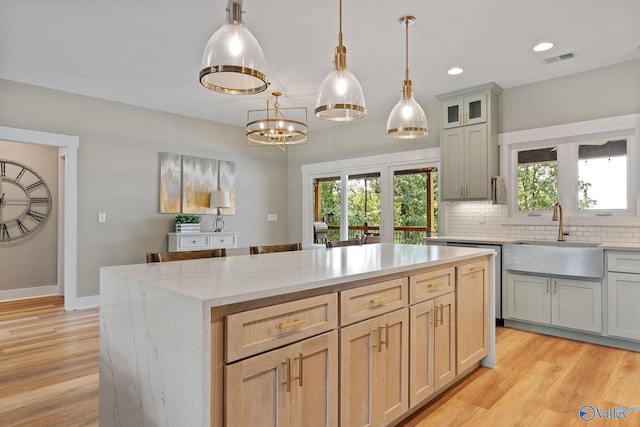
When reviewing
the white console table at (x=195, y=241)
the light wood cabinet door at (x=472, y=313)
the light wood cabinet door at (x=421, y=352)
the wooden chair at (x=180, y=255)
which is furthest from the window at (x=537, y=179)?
the white console table at (x=195, y=241)

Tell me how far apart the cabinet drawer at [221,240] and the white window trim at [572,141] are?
382 centimetres

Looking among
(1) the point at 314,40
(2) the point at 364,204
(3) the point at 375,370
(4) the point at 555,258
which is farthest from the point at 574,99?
(3) the point at 375,370

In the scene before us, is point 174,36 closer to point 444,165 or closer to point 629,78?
point 444,165

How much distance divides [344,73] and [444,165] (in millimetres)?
2921

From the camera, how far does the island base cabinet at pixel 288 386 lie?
1.26 metres

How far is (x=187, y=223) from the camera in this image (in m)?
5.51

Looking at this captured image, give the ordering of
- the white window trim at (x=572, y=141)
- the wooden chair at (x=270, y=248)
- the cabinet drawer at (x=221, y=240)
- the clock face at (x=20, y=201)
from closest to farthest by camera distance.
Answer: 1. the wooden chair at (x=270, y=248)
2. the white window trim at (x=572, y=141)
3. the clock face at (x=20, y=201)
4. the cabinet drawer at (x=221, y=240)

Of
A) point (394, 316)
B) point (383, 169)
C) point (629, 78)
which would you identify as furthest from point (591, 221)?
point (394, 316)

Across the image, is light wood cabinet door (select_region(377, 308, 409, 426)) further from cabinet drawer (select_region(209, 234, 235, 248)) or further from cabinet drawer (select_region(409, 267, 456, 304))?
cabinet drawer (select_region(209, 234, 235, 248))

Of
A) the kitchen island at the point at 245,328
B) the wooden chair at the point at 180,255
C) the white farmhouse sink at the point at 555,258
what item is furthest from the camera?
the white farmhouse sink at the point at 555,258

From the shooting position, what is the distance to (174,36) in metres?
3.27

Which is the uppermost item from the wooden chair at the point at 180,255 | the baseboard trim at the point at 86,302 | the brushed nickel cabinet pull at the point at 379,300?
the wooden chair at the point at 180,255

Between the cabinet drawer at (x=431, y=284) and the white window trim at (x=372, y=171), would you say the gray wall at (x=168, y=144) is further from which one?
the cabinet drawer at (x=431, y=284)

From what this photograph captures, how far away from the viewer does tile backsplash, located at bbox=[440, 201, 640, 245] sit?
149 inches
